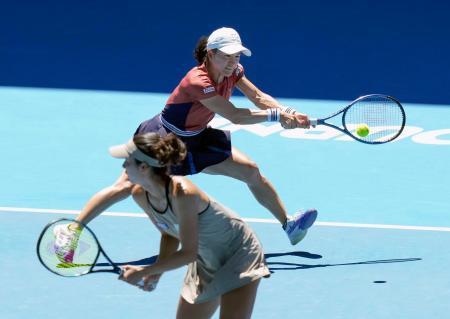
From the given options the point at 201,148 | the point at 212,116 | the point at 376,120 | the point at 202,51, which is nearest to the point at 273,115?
the point at 212,116

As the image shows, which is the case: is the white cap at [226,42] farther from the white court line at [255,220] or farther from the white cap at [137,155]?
the white cap at [137,155]

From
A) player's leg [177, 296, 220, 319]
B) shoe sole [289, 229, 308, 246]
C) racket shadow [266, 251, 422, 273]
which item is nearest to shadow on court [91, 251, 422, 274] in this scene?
racket shadow [266, 251, 422, 273]

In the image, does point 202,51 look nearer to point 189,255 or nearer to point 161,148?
point 161,148

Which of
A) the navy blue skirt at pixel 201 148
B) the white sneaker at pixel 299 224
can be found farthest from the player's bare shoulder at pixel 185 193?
the white sneaker at pixel 299 224

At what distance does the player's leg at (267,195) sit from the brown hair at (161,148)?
2.68m

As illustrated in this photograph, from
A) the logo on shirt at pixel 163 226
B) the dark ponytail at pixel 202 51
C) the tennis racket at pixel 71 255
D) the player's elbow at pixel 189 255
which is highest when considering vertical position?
the dark ponytail at pixel 202 51

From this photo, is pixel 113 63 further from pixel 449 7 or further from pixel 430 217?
pixel 430 217

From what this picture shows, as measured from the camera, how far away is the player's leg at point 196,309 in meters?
5.89

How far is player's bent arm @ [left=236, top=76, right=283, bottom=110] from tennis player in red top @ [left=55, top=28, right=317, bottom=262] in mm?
15

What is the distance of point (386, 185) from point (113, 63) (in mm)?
4699

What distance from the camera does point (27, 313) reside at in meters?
7.38

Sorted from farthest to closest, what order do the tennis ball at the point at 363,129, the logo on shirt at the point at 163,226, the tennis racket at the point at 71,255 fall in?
1. the tennis ball at the point at 363,129
2. the tennis racket at the point at 71,255
3. the logo on shirt at the point at 163,226

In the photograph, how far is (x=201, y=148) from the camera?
26.4ft

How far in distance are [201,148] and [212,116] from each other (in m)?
0.23
